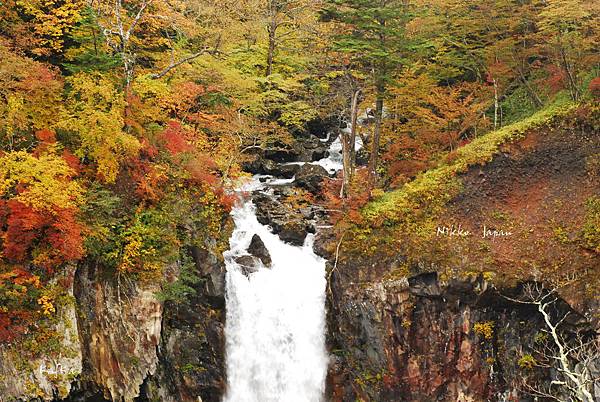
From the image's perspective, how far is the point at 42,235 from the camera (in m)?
12.9

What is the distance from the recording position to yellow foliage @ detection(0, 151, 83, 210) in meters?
12.0

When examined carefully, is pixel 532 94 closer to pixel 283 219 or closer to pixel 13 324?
pixel 283 219

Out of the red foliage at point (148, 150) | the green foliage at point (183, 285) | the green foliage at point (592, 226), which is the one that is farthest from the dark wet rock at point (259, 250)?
the green foliage at point (592, 226)

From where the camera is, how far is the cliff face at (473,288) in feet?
51.0

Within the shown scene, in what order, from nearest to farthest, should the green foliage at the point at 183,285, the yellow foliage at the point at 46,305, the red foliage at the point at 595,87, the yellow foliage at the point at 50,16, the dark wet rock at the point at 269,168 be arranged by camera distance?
the yellow foliage at the point at 46,305 < the green foliage at the point at 183,285 < the yellow foliage at the point at 50,16 < the red foliage at the point at 595,87 < the dark wet rock at the point at 269,168

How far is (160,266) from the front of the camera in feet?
50.3

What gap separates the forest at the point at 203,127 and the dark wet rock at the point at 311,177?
1.35 m

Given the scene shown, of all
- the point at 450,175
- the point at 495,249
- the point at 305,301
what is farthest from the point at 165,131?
the point at 495,249

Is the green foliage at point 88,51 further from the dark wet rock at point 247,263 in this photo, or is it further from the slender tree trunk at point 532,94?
the slender tree trunk at point 532,94

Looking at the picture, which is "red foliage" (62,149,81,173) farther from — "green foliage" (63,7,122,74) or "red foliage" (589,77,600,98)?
"red foliage" (589,77,600,98)

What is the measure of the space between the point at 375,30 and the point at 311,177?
26.4 ft

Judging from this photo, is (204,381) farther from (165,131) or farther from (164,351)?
(165,131)

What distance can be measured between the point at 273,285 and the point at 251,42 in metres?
16.8

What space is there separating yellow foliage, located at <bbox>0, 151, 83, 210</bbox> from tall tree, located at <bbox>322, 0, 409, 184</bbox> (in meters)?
11.1
